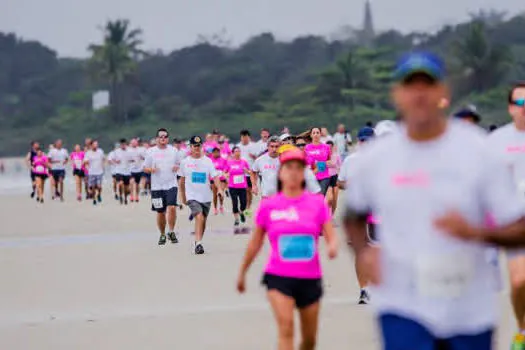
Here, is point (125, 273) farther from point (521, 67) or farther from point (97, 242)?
point (521, 67)

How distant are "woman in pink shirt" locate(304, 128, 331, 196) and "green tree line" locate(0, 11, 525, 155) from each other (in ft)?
218

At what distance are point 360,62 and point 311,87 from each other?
5.79 m

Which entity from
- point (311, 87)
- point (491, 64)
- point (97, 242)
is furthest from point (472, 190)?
point (311, 87)

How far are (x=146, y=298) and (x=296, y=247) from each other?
554cm

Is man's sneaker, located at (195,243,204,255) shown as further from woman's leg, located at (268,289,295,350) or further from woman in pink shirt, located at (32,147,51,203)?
woman in pink shirt, located at (32,147,51,203)

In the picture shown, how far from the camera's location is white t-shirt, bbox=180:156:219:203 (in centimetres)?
1714

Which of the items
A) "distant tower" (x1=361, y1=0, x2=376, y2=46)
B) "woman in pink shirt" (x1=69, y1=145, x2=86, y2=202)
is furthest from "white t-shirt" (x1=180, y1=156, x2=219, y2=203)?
"distant tower" (x1=361, y1=0, x2=376, y2=46)

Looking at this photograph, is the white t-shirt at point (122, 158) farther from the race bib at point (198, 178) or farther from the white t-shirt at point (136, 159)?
the race bib at point (198, 178)

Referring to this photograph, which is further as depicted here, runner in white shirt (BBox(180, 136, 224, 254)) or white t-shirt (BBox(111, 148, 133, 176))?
white t-shirt (BBox(111, 148, 133, 176))

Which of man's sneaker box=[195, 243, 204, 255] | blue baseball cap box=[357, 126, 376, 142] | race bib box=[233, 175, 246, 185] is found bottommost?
man's sneaker box=[195, 243, 204, 255]

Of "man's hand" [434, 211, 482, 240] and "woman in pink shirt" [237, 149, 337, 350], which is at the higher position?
"man's hand" [434, 211, 482, 240]

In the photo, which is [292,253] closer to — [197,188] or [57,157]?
[197,188]

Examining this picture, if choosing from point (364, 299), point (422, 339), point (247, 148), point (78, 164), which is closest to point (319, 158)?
point (247, 148)

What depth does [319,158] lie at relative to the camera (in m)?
19.2
